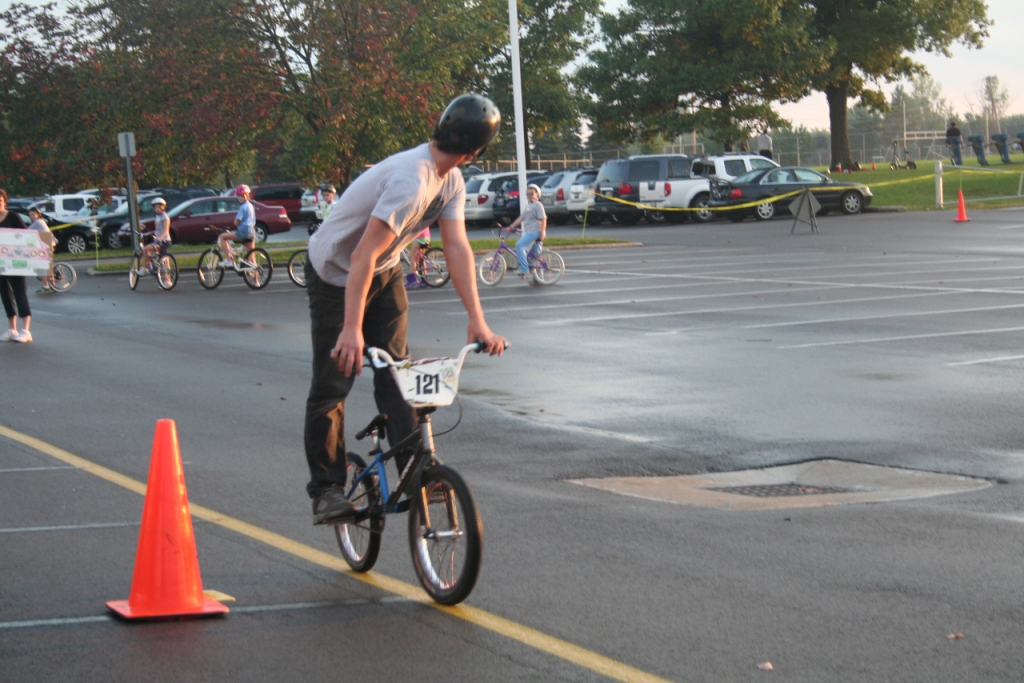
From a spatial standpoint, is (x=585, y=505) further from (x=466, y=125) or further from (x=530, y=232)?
(x=530, y=232)

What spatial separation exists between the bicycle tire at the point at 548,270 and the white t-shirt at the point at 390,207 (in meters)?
16.0

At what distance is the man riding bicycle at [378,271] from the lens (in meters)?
4.83

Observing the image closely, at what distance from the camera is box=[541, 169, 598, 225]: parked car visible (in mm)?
41812

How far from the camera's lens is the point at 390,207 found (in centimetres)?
A: 479

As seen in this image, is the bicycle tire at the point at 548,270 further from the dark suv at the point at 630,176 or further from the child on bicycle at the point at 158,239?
the dark suv at the point at 630,176

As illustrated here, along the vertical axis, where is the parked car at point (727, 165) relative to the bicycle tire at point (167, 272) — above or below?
above

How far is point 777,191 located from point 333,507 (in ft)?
114

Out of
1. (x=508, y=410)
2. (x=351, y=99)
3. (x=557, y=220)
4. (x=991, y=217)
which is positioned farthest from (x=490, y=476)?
(x=557, y=220)

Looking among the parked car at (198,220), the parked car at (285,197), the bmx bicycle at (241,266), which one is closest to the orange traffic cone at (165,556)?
the bmx bicycle at (241,266)


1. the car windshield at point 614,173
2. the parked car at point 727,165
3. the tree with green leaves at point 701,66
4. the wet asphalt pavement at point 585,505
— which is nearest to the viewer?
the wet asphalt pavement at point 585,505

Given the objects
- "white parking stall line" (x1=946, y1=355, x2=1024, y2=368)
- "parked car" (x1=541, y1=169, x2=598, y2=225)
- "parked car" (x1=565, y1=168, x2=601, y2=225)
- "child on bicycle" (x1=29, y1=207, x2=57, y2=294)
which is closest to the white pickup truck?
"parked car" (x1=565, y1=168, x2=601, y2=225)

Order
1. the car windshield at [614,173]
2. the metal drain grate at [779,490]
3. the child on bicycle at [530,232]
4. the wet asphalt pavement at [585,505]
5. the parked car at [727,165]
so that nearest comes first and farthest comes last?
the wet asphalt pavement at [585,505], the metal drain grate at [779,490], the child on bicycle at [530,232], the car windshield at [614,173], the parked car at [727,165]

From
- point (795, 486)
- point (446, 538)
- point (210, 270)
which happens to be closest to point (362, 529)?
point (446, 538)

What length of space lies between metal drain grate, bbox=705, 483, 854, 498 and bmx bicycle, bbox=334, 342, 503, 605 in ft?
8.51
